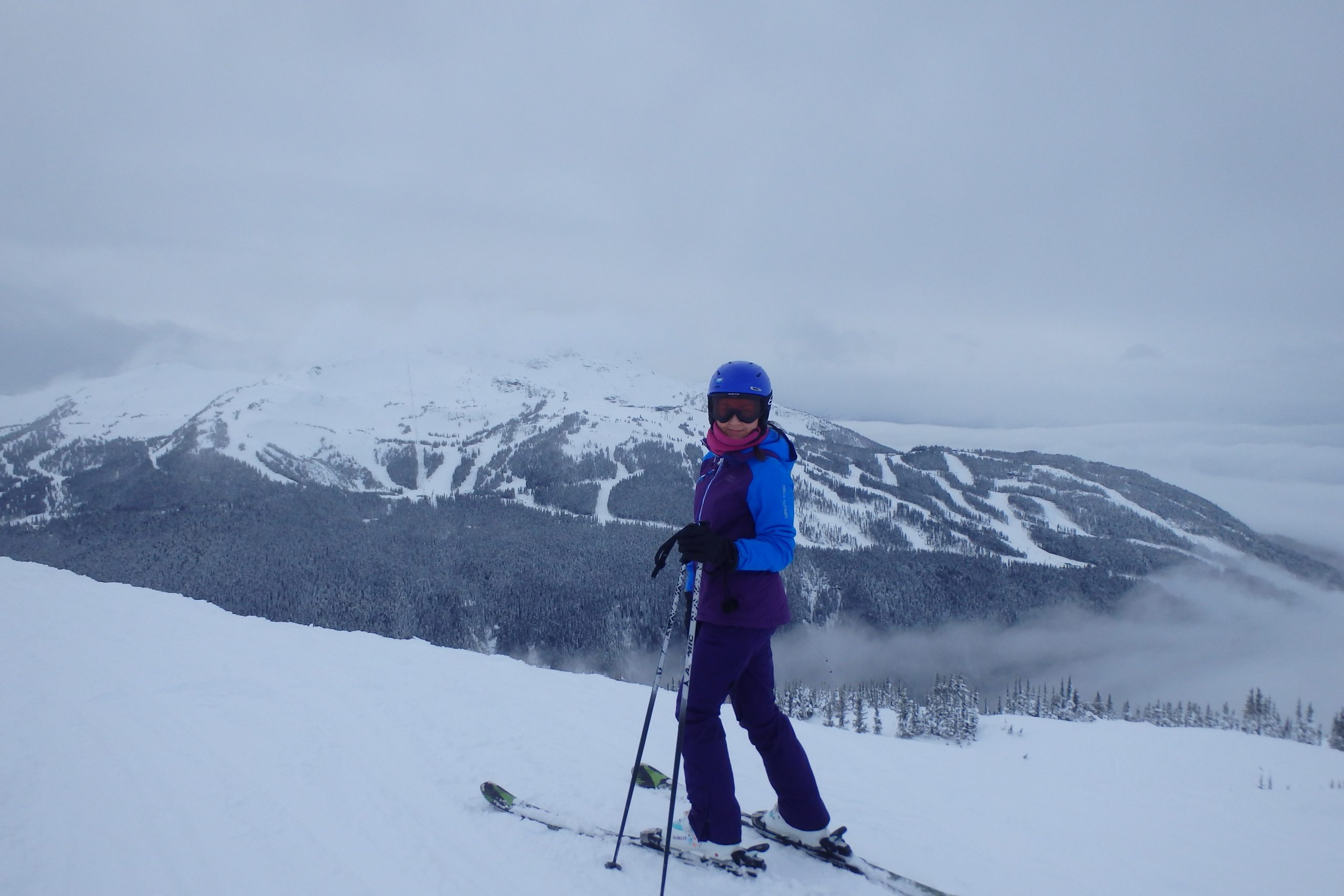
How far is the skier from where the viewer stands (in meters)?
4.25

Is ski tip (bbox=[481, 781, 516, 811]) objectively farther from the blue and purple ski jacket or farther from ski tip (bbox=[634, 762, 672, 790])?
the blue and purple ski jacket

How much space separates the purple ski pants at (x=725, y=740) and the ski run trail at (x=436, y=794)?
1.23 ft

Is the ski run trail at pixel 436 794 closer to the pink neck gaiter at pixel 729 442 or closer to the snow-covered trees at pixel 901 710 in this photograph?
the pink neck gaiter at pixel 729 442

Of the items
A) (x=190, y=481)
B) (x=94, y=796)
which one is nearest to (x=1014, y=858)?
(x=94, y=796)

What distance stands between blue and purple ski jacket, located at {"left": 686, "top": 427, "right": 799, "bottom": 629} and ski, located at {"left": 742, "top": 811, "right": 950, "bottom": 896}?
176 centimetres

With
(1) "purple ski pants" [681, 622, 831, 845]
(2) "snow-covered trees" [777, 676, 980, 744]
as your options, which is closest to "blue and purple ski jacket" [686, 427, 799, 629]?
(1) "purple ski pants" [681, 622, 831, 845]

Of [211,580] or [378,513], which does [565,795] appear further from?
[378,513]

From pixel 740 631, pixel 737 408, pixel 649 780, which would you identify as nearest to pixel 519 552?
pixel 649 780

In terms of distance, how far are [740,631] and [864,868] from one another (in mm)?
1945

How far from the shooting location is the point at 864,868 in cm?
424

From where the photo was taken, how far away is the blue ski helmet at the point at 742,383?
439cm

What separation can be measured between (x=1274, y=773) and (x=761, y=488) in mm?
18543

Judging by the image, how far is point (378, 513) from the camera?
524 feet

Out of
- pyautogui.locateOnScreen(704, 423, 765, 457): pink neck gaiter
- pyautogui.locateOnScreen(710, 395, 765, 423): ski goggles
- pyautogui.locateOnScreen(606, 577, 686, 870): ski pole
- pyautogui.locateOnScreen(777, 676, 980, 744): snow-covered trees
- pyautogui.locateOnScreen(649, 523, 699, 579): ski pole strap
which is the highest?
pyautogui.locateOnScreen(710, 395, 765, 423): ski goggles
